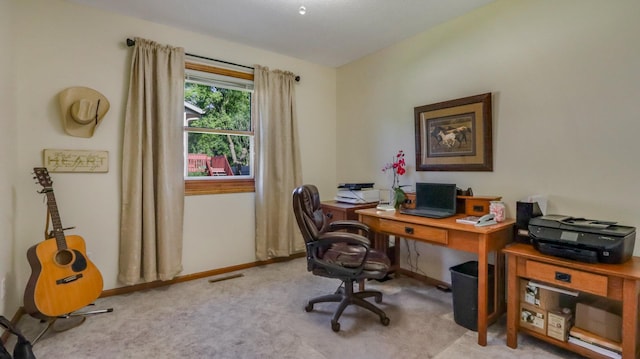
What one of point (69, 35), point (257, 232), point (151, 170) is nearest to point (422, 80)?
point (257, 232)

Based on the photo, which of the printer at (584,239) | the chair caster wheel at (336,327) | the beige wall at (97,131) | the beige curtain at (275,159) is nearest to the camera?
the printer at (584,239)

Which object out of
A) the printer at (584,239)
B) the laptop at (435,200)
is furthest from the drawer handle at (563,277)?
the laptop at (435,200)

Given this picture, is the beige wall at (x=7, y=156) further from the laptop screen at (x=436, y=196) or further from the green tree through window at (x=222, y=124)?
the laptop screen at (x=436, y=196)

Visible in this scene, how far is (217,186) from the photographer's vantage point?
330cm

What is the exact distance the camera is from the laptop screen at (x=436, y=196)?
8.43ft

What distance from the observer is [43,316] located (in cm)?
201

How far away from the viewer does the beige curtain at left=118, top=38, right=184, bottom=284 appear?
2.72 m

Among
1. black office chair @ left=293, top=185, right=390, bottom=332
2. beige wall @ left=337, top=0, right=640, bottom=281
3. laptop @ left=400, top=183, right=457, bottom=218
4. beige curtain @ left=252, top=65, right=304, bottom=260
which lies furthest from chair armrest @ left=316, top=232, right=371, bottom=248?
beige curtain @ left=252, top=65, right=304, bottom=260

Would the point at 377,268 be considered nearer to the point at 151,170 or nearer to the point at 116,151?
the point at 151,170

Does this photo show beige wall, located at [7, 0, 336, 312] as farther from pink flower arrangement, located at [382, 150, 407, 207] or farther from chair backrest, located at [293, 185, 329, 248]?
pink flower arrangement, located at [382, 150, 407, 207]

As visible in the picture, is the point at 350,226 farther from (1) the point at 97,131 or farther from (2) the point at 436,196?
(1) the point at 97,131

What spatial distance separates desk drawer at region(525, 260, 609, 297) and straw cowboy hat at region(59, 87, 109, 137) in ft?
11.2

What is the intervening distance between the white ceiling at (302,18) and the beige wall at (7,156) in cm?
66

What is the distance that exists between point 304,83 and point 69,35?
2330 millimetres
